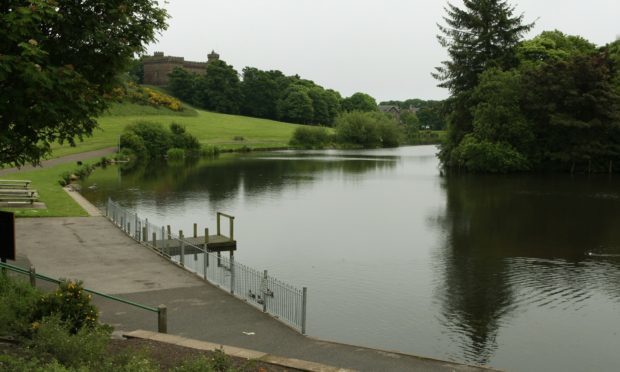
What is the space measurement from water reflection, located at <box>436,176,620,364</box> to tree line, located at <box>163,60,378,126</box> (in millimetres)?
129988

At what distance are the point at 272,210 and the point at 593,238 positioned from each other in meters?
19.8

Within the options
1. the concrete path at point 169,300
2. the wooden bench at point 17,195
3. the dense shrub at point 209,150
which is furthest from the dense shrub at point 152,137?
the concrete path at point 169,300

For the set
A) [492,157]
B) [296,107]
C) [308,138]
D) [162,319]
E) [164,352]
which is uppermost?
[296,107]

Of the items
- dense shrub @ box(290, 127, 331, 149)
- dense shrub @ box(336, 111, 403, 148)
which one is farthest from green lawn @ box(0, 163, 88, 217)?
dense shrub @ box(336, 111, 403, 148)

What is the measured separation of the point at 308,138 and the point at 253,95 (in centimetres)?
5175

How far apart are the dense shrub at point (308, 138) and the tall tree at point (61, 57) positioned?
4557 inches

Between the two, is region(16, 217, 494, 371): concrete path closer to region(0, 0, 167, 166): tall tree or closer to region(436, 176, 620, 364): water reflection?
region(436, 176, 620, 364): water reflection

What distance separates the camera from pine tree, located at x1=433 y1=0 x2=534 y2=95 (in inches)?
2908

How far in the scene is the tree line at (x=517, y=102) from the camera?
67.3 metres

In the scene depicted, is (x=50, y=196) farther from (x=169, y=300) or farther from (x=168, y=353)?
(x=168, y=353)

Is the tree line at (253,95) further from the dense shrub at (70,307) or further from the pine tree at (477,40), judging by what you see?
the dense shrub at (70,307)

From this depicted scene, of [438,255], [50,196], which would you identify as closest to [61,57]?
[438,255]

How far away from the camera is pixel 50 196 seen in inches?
1470

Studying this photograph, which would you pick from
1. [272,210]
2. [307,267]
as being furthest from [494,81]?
[307,267]
